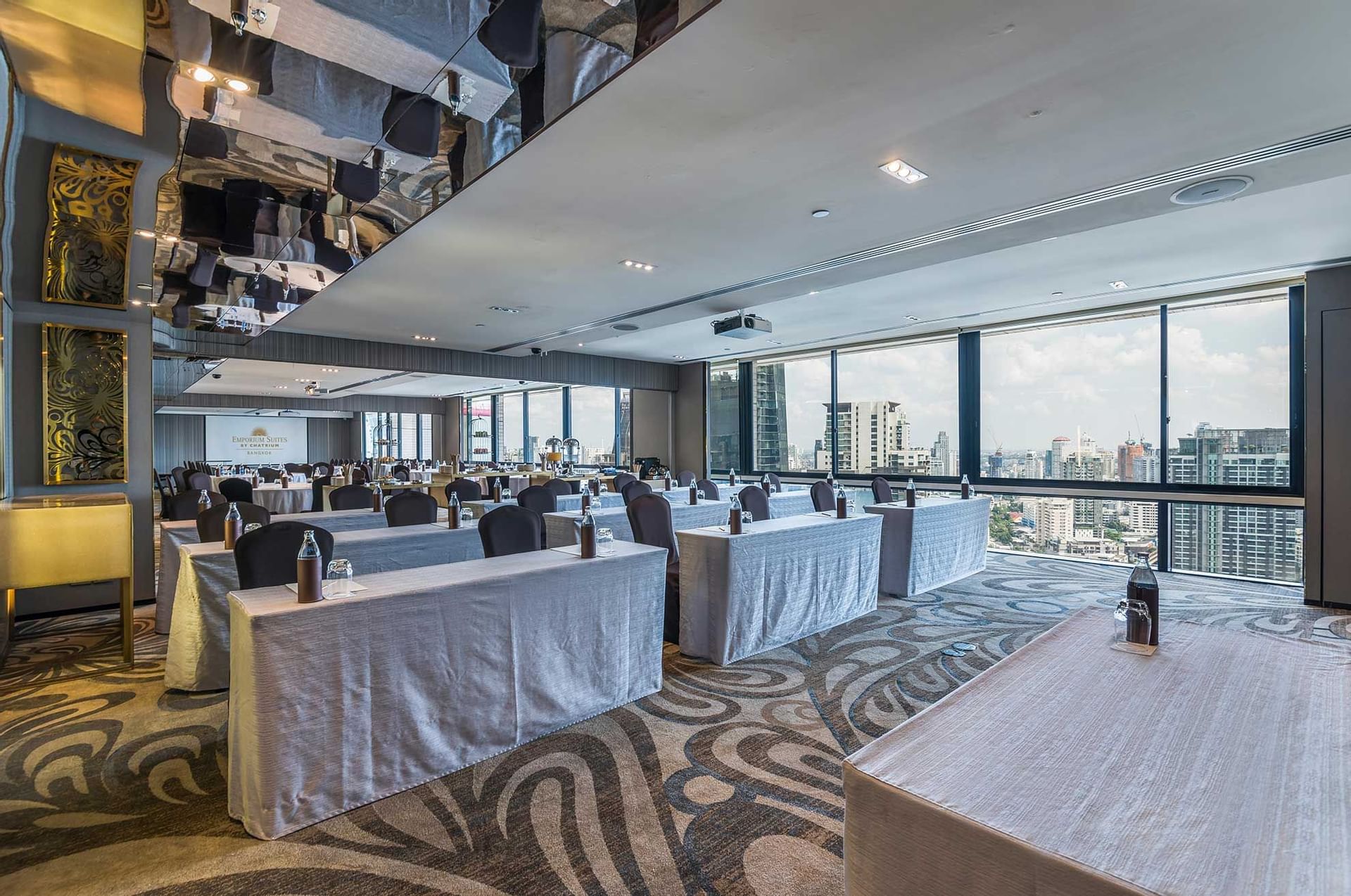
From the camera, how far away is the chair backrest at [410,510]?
5.00 m

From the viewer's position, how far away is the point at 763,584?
420 cm

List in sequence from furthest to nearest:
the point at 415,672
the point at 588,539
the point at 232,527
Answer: the point at 232,527 → the point at 588,539 → the point at 415,672

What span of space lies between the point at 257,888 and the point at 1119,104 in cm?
447

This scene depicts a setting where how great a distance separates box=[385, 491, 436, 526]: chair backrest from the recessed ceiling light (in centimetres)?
389

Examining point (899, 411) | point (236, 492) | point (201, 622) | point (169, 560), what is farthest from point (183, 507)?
point (899, 411)

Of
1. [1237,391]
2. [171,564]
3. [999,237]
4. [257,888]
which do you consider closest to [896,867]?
[257,888]

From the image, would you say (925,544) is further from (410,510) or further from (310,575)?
(310,575)

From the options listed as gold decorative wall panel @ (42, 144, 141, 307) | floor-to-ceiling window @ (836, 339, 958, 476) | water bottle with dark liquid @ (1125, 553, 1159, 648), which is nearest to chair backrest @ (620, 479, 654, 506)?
floor-to-ceiling window @ (836, 339, 958, 476)

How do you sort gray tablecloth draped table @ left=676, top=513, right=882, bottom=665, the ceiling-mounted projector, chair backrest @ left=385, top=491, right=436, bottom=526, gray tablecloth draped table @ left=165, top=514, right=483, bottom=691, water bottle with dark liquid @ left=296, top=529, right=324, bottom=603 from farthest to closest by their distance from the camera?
the ceiling-mounted projector < chair backrest @ left=385, top=491, right=436, bottom=526 < gray tablecloth draped table @ left=676, top=513, right=882, bottom=665 < gray tablecloth draped table @ left=165, top=514, right=483, bottom=691 < water bottle with dark liquid @ left=296, top=529, right=324, bottom=603

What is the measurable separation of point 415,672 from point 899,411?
27.7 feet

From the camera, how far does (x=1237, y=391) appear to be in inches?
263

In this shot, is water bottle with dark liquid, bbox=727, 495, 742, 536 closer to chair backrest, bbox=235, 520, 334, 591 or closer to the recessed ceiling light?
the recessed ceiling light

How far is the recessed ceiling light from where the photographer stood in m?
3.45

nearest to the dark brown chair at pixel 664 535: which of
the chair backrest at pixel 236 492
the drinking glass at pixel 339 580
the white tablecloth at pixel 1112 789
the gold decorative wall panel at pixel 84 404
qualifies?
the drinking glass at pixel 339 580
